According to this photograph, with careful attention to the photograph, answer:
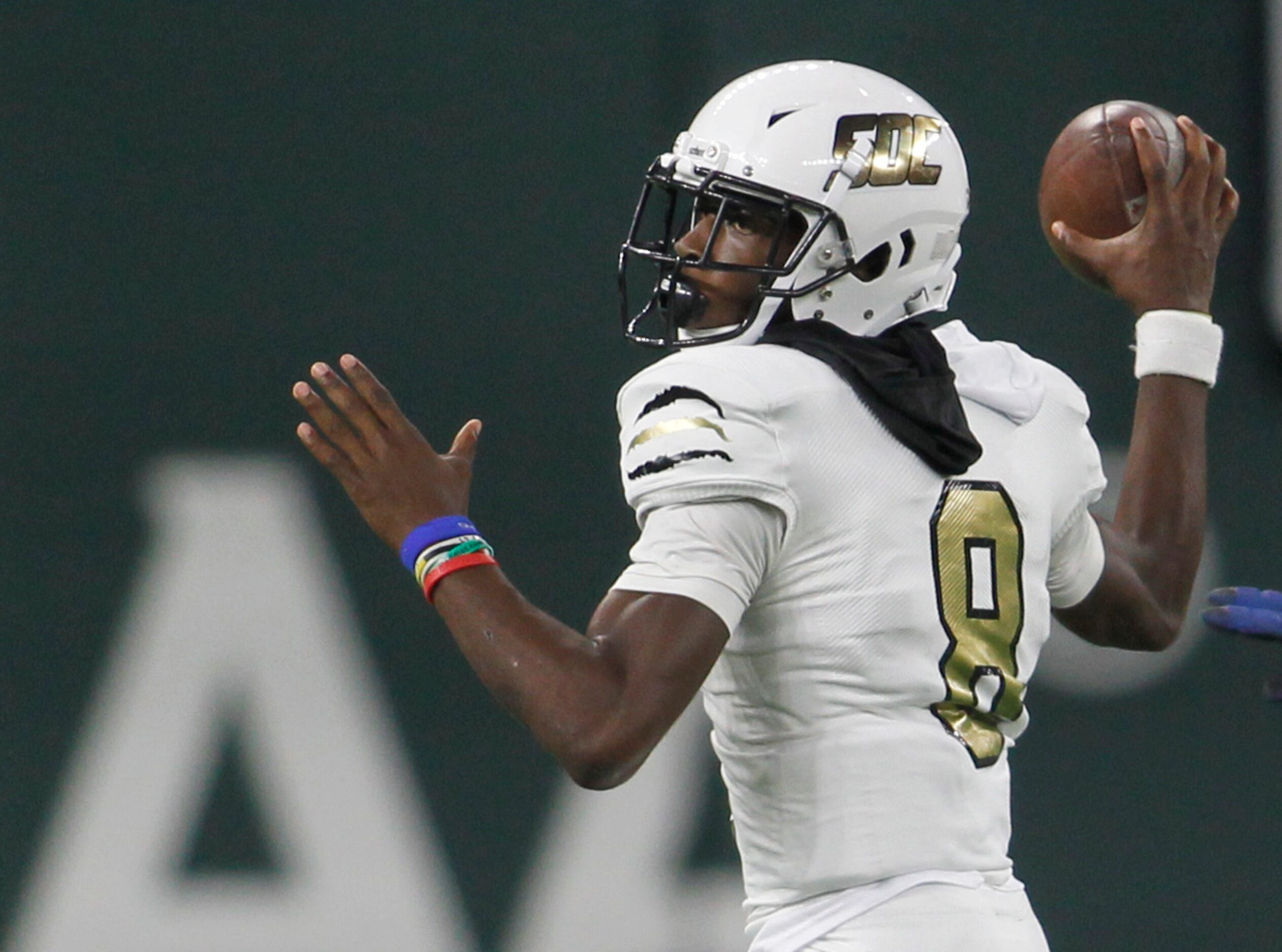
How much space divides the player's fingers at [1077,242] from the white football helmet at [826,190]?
205 mm

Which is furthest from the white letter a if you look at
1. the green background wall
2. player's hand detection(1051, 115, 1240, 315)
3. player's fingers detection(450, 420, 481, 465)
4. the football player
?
Answer: player's hand detection(1051, 115, 1240, 315)

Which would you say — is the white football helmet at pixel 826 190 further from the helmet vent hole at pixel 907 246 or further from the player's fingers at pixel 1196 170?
the player's fingers at pixel 1196 170

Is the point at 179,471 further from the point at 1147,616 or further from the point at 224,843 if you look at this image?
the point at 1147,616

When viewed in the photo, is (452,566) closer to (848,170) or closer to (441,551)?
(441,551)

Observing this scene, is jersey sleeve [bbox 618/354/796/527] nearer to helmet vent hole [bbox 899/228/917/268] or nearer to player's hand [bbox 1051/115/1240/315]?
helmet vent hole [bbox 899/228/917/268]

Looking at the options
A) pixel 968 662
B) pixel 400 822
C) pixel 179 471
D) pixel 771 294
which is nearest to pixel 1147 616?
pixel 968 662

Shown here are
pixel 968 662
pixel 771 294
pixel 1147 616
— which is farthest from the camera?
pixel 1147 616

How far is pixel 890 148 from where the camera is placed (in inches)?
67.4

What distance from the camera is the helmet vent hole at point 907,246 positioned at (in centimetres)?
173

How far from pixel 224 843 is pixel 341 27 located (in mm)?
1342

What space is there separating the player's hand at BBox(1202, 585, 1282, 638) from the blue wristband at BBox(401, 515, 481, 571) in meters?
0.89

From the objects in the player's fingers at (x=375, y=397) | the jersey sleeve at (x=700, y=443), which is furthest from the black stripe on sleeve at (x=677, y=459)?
the player's fingers at (x=375, y=397)

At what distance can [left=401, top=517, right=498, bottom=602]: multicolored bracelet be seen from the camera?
1.49m

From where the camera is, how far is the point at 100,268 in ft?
9.63
